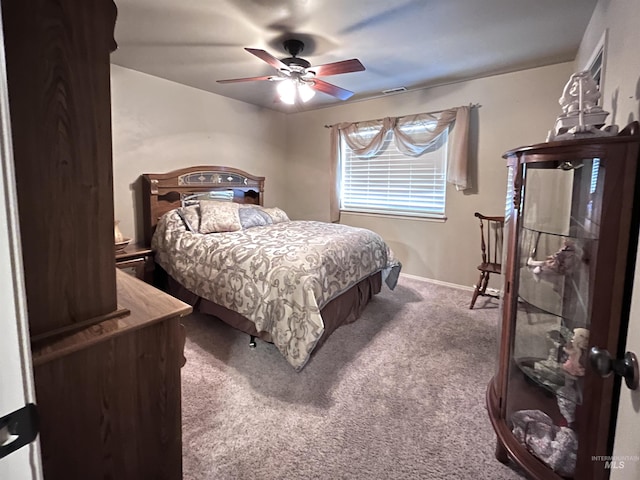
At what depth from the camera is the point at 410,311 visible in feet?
10.6

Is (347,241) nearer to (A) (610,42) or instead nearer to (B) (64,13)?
(A) (610,42)

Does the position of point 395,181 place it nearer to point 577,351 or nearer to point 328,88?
point 328,88

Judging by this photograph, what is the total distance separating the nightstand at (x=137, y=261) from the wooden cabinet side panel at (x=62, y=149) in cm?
237

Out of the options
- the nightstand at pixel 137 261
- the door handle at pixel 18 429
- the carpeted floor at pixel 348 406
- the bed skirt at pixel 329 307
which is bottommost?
the carpeted floor at pixel 348 406

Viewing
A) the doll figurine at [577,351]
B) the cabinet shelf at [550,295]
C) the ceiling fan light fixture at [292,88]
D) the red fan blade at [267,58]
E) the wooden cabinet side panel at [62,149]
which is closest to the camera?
the wooden cabinet side panel at [62,149]

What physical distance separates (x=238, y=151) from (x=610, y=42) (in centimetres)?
393

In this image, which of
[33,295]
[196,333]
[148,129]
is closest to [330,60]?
[148,129]

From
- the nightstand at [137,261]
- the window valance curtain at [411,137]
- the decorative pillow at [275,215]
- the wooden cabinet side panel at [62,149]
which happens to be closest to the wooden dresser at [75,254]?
the wooden cabinet side panel at [62,149]

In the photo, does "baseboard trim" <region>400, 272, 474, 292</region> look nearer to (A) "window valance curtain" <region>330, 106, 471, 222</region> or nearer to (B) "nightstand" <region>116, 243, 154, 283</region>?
(A) "window valance curtain" <region>330, 106, 471, 222</region>

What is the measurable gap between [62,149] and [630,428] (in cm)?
155

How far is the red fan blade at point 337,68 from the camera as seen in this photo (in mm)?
2383

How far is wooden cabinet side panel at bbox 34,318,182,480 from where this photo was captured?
0.90m

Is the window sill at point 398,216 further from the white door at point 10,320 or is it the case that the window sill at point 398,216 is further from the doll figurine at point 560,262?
the white door at point 10,320

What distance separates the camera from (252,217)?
385 centimetres
